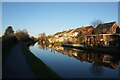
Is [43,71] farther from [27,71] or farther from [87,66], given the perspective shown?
[87,66]

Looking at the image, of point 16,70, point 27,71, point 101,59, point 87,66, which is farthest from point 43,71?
point 101,59

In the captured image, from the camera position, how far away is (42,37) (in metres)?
140

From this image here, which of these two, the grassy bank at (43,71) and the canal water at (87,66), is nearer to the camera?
the grassy bank at (43,71)

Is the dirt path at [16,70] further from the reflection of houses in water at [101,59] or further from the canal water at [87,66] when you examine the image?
the reflection of houses in water at [101,59]

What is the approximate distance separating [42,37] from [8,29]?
62965 millimetres

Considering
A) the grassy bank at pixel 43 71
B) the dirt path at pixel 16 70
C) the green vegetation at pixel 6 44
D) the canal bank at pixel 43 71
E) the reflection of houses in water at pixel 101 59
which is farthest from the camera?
the green vegetation at pixel 6 44

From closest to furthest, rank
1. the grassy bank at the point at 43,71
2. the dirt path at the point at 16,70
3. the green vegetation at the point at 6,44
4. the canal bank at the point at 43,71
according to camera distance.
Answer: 1. the canal bank at the point at 43,71
2. the grassy bank at the point at 43,71
3. the dirt path at the point at 16,70
4. the green vegetation at the point at 6,44

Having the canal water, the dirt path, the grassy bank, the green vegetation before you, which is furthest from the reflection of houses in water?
the green vegetation

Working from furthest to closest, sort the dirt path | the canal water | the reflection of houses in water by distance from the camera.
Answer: the reflection of houses in water < the canal water < the dirt path

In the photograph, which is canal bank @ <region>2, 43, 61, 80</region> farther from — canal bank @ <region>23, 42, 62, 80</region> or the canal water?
the canal water

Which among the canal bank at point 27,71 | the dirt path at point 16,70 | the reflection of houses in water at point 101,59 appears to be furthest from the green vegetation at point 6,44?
the reflection of houses in water at point 101,59

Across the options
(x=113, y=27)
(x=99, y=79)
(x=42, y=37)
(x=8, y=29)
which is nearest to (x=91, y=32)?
(x=113, y=27)

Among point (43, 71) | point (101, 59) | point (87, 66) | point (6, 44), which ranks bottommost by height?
point (87, 66)

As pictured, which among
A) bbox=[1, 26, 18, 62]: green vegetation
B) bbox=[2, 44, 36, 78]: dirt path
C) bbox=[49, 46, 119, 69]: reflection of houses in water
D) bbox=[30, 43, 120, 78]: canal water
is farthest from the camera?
bbox=[1, 26, 18, 62]: green vegetation
